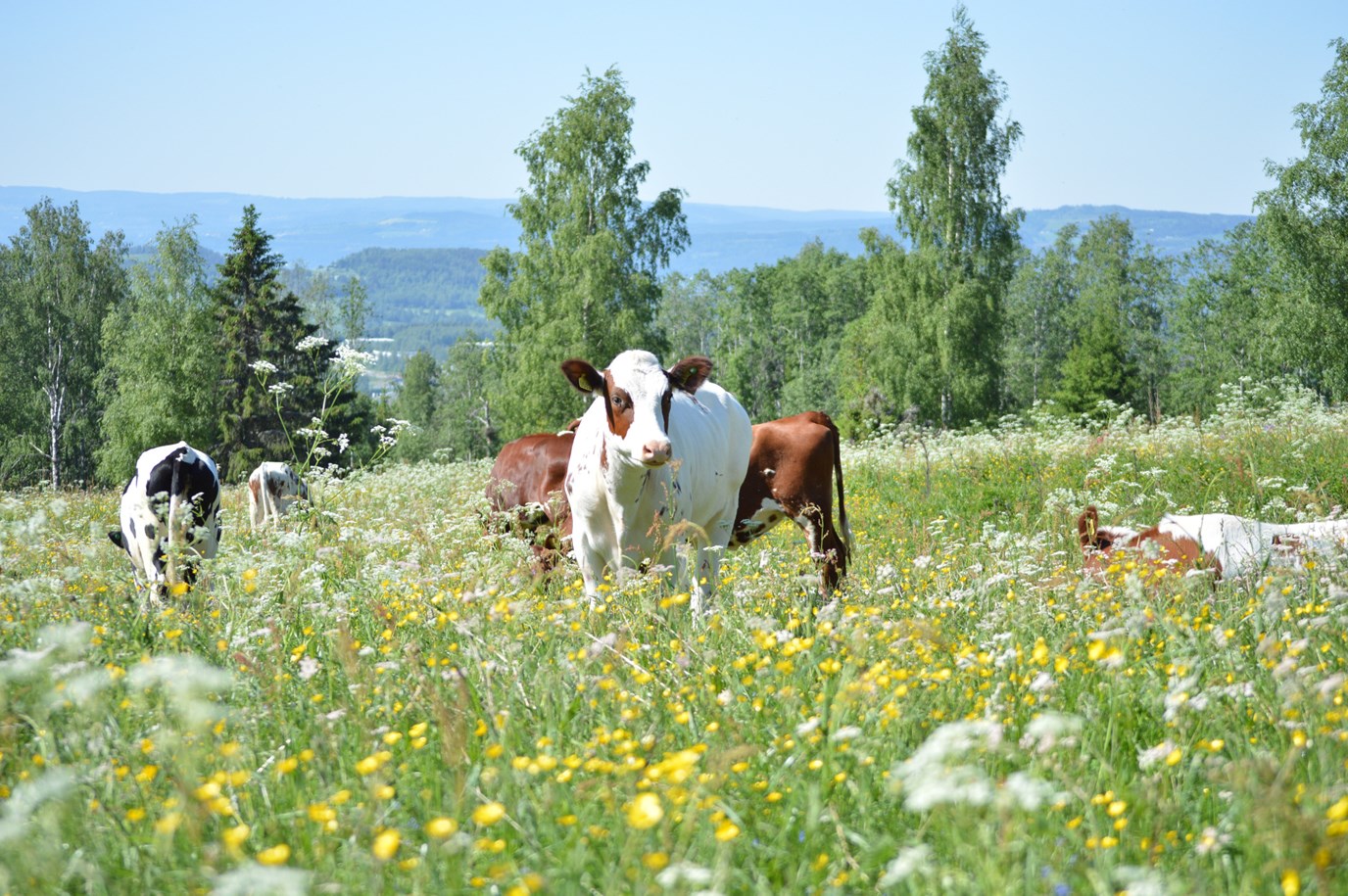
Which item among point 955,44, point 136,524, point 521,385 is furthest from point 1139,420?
point 955,44

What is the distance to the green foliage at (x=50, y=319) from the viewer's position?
5306 centimetres

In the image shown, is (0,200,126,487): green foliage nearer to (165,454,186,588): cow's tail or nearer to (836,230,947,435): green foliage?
(836,230,947,435): green foliage

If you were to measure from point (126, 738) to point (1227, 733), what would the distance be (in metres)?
3.19

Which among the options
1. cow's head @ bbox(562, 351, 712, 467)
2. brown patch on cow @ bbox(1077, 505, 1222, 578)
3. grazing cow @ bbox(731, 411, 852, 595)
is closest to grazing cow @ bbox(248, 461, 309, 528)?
grazing cow @ bbox(731, 411, 852, 595)

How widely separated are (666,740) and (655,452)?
2818 mm

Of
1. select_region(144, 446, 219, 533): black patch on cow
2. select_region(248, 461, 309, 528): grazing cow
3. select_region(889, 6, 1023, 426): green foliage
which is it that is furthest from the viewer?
select_region(889, 6, 1023, 426): green foliage

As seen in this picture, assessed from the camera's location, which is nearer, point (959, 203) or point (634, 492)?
point (634, 492)

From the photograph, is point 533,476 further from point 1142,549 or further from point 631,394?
point 1142,549

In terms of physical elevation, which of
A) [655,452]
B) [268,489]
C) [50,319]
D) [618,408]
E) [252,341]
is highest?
[618,408]

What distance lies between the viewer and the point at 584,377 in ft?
22.6

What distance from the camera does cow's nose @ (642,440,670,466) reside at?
6.09m

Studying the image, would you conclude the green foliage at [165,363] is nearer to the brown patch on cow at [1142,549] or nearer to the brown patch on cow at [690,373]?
the brown patch on cow at [690,373]

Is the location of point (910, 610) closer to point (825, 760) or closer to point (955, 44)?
point (825, 760)

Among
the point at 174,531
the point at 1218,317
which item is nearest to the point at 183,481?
the point at 174,531
